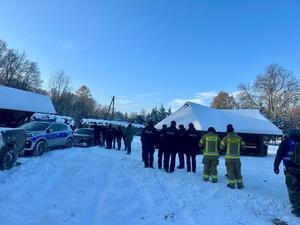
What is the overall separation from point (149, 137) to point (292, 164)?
22.6 ft

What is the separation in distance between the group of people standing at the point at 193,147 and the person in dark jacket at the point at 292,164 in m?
2.27

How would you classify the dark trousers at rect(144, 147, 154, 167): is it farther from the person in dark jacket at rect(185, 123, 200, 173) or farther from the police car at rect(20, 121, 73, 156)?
the police car at rect(20, 121, 73, 156)

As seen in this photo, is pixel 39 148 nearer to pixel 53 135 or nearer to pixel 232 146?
pixel 53 135

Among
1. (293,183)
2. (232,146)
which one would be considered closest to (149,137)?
(232,146)

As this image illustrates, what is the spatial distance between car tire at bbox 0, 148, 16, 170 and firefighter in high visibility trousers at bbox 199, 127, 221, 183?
21.9ft

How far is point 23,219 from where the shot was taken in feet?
20.4

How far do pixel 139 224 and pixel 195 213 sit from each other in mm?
1499

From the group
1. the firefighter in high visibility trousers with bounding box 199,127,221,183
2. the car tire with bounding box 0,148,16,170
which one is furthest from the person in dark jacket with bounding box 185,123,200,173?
the car tire with bounding box 0,148,16,170

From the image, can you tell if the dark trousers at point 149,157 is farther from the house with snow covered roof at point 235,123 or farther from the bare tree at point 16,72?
the bare tree at point 16,72

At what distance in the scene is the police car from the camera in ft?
51.4

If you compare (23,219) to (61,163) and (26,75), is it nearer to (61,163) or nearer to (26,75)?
(61,163)

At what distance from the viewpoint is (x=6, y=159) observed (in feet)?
36.2

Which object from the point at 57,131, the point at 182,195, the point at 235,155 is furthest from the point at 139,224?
the point at 57,131

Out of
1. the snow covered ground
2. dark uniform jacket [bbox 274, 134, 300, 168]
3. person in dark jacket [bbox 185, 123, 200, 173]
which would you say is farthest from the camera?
person in dark jacket [bbox 185, 123, 200, 173]
